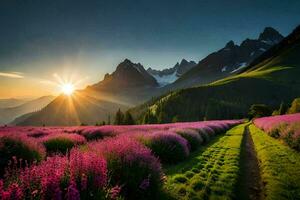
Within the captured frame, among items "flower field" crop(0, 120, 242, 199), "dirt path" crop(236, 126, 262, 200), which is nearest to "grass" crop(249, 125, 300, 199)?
"dirt path" crop(236, 126, 262, 200)

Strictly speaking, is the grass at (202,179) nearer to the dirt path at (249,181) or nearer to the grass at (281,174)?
the dirt path at (249,181)

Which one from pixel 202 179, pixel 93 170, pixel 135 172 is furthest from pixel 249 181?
pixel 93 170

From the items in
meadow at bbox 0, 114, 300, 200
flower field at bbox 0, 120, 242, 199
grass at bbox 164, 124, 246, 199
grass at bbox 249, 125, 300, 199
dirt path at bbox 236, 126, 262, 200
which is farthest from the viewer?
dirt path at bbox 236, 126, 262, 200

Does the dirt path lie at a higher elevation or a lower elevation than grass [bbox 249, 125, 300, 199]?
lower

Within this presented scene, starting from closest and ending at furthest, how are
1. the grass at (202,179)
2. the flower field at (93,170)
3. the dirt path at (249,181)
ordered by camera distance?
the flower field at (93,170) → the grass at (202,179) → the dirt path at (249,181)

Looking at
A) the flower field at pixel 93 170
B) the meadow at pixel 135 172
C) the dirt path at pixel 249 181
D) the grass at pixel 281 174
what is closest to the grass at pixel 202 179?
the meadow at pixel 135 172

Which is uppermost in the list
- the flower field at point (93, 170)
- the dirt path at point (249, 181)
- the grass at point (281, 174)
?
the flower field at point (93, 170)

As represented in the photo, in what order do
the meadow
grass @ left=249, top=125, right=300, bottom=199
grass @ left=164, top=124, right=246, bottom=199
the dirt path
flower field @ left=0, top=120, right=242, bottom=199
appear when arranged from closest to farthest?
flower field @ left=0, top=120, right=242, bottom=199 → the meadow → grass @ left=164, top=124, right=246, bottom=199 → grass @ left=249, top=125, right=300, bottom=199 → the dirt path

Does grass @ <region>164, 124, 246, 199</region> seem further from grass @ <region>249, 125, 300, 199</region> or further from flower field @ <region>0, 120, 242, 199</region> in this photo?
grass @ <region>249, 125, 300, 199</region>

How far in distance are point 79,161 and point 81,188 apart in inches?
32.9

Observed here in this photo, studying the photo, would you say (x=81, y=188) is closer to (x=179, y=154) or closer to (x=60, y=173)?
(x=60, y=173)

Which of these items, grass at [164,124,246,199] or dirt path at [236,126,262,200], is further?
dirt path at [236,126,262,200]

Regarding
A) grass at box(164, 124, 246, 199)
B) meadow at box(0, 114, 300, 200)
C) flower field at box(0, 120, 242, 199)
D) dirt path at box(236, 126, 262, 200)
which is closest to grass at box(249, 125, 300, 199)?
meadow at box(0, 114, 300, 200)

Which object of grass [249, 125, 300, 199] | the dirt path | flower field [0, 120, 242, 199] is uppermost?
flower field [0, 120, 242, 199]
